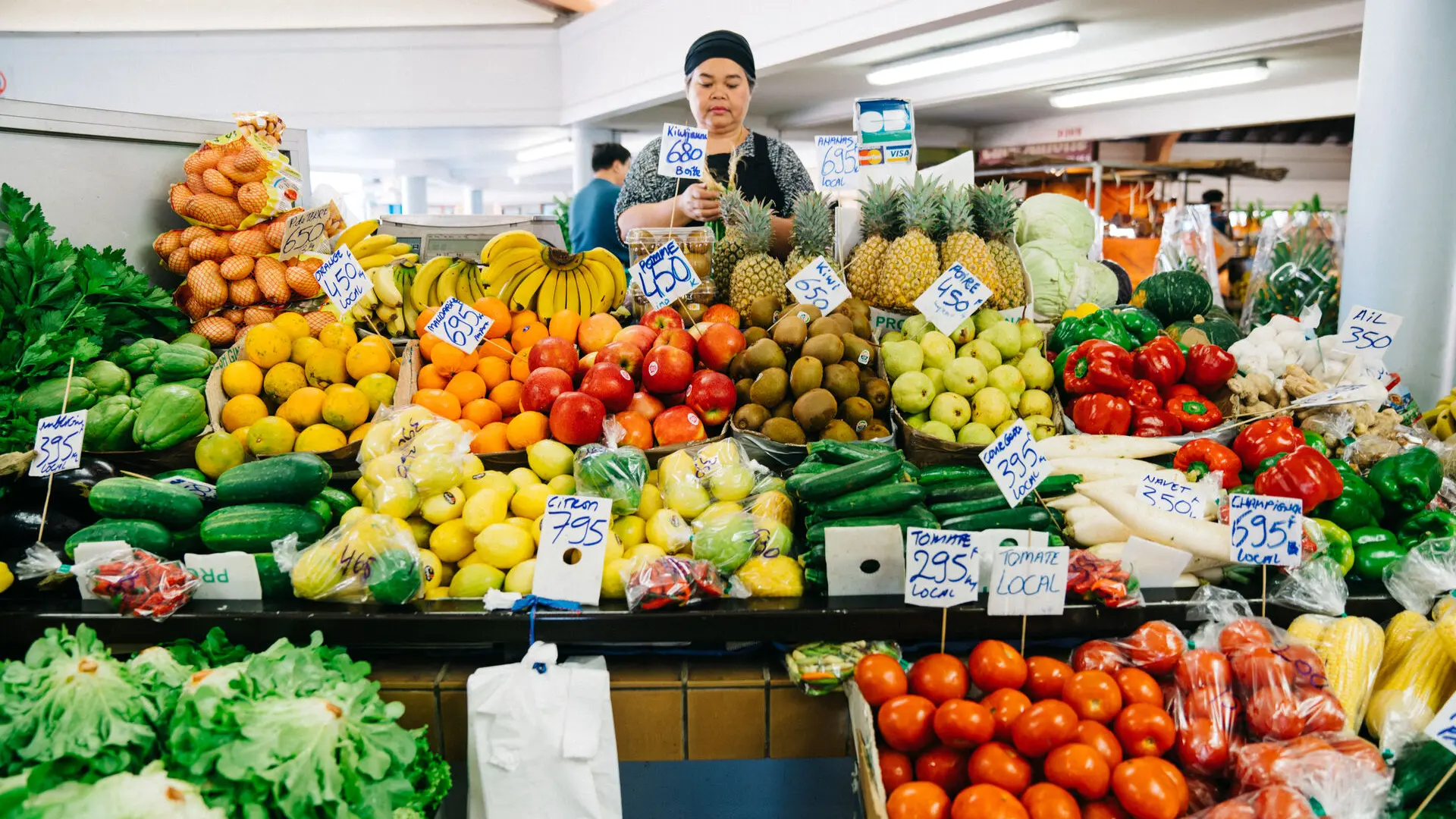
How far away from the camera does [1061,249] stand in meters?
3.22

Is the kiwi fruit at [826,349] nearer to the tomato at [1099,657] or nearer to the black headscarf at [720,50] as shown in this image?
the tomato at [1099,657]

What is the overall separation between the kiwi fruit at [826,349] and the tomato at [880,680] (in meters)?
0.95

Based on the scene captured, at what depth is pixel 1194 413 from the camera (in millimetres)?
2490

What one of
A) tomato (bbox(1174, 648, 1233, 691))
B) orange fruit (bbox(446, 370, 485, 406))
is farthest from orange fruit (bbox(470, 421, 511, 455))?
tomato (bbox(1174, 648, 1233, 691))

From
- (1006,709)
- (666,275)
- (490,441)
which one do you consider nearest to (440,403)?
(490,441)

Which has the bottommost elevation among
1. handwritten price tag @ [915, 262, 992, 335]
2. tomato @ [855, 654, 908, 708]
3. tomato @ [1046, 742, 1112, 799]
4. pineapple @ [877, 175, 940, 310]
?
tomato @ [1046, 742, 1112, 799]

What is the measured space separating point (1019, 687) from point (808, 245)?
1.69 metres

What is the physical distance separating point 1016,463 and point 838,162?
174 cm

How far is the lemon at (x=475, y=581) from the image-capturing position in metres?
1.94

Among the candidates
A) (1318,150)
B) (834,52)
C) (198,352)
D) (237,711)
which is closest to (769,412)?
(237,711)

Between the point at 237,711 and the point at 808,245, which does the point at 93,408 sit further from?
the point at 808,245

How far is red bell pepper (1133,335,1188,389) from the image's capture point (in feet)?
8.41

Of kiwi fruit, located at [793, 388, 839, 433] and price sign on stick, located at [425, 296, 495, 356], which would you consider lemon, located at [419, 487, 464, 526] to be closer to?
price sign on stick, located at [425, 296, 495, 356]

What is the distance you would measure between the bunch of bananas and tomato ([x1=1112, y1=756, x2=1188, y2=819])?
2.26m
